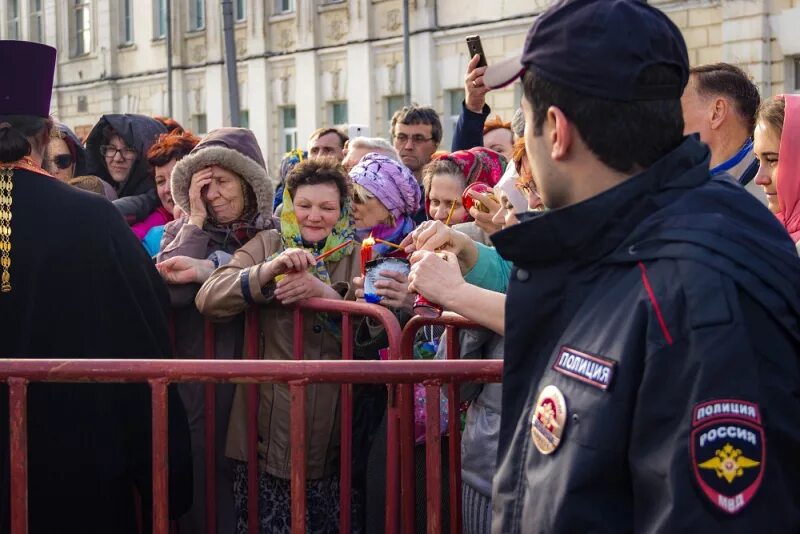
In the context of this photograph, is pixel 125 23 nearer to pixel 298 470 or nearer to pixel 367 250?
pixel 367 250

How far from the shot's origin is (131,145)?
6305mm

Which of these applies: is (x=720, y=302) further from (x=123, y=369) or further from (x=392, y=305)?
(x=392, y=305)

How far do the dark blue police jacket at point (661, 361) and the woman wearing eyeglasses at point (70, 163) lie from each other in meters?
4.16

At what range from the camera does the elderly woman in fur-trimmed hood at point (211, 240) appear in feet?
13.8

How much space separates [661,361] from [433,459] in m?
1.39

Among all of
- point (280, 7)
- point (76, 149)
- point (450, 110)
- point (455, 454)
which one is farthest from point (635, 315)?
point (280, 7)

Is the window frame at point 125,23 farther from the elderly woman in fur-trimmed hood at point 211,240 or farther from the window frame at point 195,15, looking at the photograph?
the elderly woman in fur-trimmed hood at point 211,240

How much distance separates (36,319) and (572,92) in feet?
7.12

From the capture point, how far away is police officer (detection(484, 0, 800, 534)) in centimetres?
167

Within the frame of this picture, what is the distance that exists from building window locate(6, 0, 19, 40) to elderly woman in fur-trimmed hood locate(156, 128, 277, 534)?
34501 millimetres

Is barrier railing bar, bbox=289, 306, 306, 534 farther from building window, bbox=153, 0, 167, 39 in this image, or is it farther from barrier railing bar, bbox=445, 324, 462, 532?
building window, bbox=153, 0, 167, 39

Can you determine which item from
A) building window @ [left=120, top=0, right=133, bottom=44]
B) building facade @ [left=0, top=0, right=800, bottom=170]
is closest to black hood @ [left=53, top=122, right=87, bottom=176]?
building facade @ [left=0, top=0, right=800, bottom=170]

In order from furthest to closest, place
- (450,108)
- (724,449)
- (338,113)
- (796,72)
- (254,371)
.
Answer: (338,113) < (450,108) < (796,72) < (254,371) < (724,449)

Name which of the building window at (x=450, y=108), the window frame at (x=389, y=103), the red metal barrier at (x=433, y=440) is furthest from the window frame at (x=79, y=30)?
the red metal barrier at (x=433, y=440)
